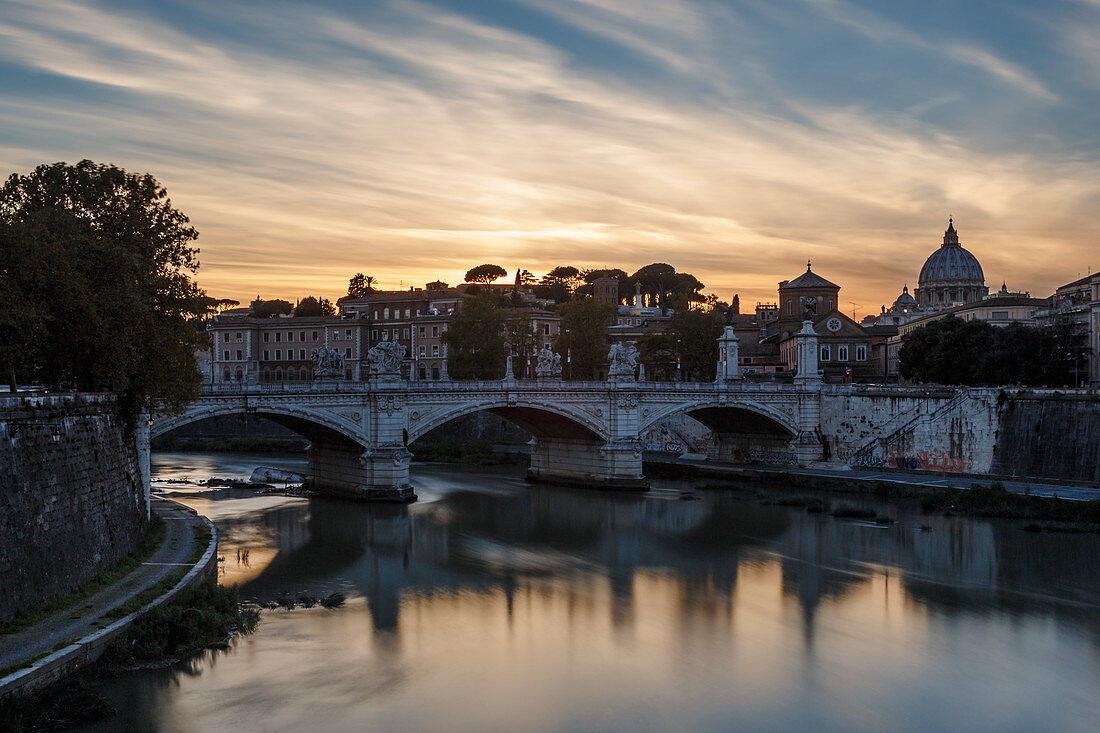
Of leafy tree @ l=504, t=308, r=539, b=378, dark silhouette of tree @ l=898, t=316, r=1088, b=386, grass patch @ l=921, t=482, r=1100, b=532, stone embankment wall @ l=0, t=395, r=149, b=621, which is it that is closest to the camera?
stone embankment wall @ l=0, t=395, r=149, b=621

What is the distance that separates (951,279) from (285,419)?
303 feet

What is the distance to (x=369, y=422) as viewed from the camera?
34062 mm

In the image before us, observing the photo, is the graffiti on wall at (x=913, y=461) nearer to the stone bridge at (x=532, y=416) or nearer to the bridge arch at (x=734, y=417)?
the stone bridge at (x=532, y=416)

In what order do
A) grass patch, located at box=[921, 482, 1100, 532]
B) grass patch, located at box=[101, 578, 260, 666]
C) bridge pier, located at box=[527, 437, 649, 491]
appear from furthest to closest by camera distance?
1. bridge pier, located at box=[527, 437, 649, 491]
2. grass patch, located at box=[921, 482, 1100, 532]
3. grass patch, located at box=[101, 578, 260, 666]

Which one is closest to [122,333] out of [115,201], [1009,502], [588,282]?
[115,201]

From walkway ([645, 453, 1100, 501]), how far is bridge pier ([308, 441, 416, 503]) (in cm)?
1490

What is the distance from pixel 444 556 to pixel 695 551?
6805mm

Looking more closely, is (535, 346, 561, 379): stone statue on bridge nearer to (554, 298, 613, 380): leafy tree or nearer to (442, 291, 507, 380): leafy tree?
(442, 291, 507, 380): leafy tree

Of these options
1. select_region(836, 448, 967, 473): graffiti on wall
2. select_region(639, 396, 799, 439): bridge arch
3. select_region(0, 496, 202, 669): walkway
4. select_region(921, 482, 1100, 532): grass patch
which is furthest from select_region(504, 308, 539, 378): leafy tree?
select_region(0, 496, 202, 669): walkway

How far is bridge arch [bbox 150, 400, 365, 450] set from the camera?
1144 inches

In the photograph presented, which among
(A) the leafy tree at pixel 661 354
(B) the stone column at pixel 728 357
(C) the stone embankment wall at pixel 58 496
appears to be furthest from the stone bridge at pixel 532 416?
(C) the stone embankment wall at pixel 58 496

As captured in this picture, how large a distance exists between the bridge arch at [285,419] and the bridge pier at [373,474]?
1.39 feet

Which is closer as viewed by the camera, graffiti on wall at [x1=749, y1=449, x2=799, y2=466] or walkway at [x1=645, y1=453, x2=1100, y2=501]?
walkway at [x1=645, y1=453, x2=1100, y2=501]

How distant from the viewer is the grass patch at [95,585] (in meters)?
14.5
